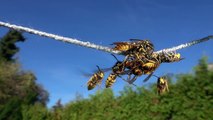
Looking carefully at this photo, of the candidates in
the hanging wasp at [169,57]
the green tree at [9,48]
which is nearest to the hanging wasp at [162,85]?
the hanging wasp at [169,57]

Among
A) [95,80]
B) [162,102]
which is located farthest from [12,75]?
[95,80]

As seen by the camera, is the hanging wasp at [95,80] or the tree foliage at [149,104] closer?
the hanging wasp at [95,80]

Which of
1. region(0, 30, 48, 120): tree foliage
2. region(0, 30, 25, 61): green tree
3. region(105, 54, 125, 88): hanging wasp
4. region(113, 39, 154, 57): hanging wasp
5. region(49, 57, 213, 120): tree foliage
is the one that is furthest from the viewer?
region(0, 30, 25, 61): green tree

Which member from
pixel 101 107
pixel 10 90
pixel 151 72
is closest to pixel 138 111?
pixel 101 107

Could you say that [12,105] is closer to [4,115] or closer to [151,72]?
[4,115]

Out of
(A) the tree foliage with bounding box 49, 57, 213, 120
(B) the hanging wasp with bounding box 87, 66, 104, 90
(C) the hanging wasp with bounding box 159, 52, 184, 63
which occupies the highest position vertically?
(A) the tree foliage with bounding box 49, 57, 213, 120

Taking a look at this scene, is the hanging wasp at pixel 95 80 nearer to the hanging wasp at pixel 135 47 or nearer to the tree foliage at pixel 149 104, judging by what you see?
the hanging wasp at pixel 135 47

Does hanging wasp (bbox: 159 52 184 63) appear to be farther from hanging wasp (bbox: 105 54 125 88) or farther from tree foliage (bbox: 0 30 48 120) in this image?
tree foliage (bbox: 0 30 48 120)

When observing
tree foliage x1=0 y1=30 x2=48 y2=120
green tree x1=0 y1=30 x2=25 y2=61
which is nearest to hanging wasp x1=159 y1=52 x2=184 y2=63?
tree foliage x1=0 y1=30 x2=48 y2=120
